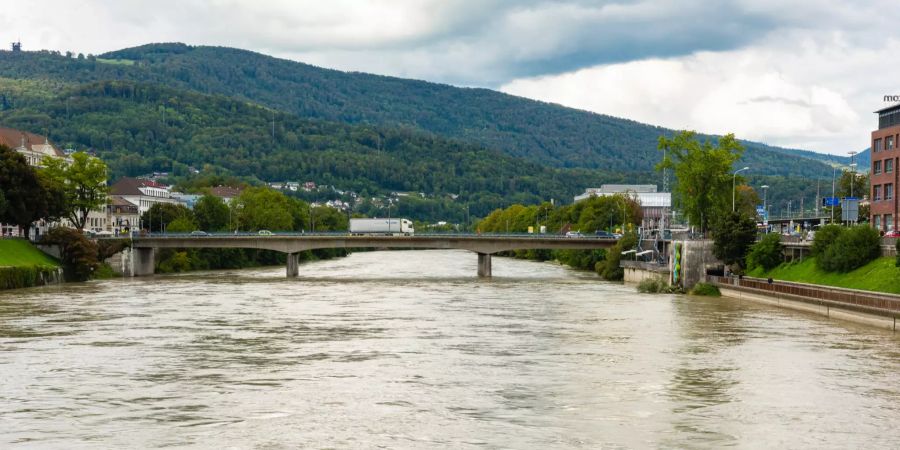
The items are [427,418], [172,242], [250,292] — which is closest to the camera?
[427,418]

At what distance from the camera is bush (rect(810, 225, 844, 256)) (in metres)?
88.1

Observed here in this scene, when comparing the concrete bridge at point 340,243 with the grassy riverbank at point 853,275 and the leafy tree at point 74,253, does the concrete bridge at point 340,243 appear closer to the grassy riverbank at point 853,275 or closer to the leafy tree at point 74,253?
the leafy tree at point 74,253

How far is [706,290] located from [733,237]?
6.80m

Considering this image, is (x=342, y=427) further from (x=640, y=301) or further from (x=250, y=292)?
(x=250, y=292)

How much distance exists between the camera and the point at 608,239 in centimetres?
14050

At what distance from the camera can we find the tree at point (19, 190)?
111 m

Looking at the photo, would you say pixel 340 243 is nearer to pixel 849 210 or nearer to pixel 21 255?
pixel 21 255

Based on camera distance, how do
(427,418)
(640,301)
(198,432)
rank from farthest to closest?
1. (640,301)
2. (427,418)
3. (198,432)

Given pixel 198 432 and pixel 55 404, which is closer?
pixel 198 432

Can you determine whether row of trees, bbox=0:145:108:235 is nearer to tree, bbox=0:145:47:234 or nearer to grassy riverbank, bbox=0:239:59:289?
tree, bbox=0:145:47:234

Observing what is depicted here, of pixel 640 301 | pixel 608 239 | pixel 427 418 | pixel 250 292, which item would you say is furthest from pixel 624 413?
pixel 608 239

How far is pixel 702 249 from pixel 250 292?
140 ft

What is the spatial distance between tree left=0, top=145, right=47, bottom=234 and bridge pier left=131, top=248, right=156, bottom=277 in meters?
19.7

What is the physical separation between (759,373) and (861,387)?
16.0 feet
